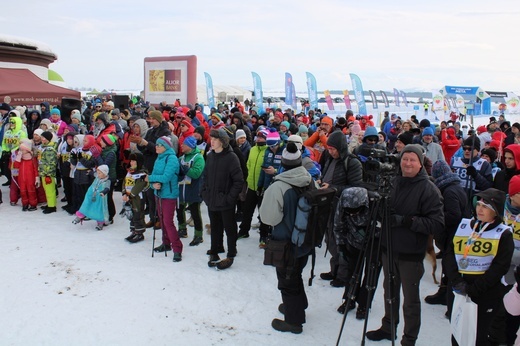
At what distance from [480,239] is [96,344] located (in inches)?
135

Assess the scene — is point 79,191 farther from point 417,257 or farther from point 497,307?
point 497,307

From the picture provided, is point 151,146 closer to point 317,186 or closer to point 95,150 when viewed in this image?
→ point 95,150

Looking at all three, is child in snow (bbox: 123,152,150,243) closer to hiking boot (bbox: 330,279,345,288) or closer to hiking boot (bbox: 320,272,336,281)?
hiking boot (bbox: 320,272,336,281)

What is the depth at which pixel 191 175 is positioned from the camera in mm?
6094

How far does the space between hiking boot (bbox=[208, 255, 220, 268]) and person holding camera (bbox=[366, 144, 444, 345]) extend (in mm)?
2601

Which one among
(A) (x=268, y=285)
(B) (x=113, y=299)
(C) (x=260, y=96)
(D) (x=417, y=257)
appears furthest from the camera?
(C) (x=260, y=96)

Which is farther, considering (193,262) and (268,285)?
(193,262)

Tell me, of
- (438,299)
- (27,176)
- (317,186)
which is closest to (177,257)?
(317,186)

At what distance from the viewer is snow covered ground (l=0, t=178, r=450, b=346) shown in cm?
401

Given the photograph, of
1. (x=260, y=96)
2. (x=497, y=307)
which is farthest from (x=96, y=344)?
(x=260, y=96)

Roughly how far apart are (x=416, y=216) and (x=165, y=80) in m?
16.4

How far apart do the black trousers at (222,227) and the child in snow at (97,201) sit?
2454 mm

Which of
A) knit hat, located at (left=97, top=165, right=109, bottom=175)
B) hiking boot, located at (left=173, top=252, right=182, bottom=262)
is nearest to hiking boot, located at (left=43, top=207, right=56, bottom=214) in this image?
knit hat, located at (left=97, top=165, right=109, bottom=175)

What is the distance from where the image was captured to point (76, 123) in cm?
1007
